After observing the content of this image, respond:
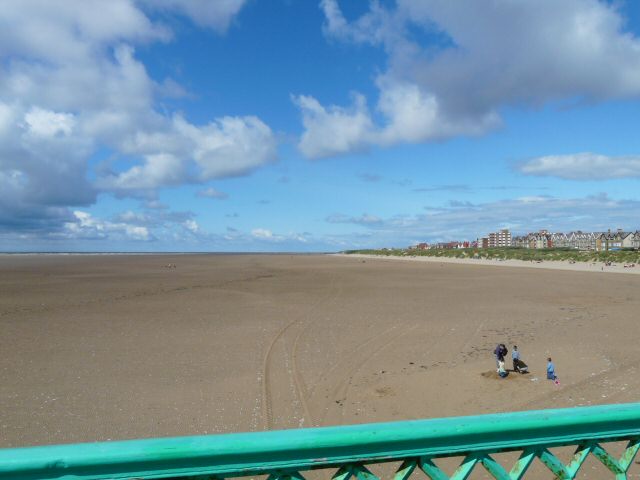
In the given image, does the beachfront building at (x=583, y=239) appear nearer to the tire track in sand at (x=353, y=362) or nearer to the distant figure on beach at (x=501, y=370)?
the tire track in sand at (x=353, y=362)

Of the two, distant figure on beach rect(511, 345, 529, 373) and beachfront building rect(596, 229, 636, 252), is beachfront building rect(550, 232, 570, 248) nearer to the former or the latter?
beachfront building rect(596, 229, 636, 252)

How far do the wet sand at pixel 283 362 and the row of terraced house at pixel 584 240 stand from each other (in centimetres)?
11872

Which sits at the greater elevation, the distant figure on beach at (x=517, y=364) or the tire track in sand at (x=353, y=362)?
the distant figure on beach at (x=517, y=364)

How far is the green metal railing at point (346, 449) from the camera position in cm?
168

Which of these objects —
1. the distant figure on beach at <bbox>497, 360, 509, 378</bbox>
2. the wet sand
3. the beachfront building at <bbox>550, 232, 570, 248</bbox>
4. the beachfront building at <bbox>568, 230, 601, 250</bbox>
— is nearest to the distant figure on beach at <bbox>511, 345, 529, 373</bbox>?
the wet sand

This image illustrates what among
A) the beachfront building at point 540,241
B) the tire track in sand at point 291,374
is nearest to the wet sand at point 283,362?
the tire track in sand at point 291,374

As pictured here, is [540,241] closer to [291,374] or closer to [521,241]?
[521,241]

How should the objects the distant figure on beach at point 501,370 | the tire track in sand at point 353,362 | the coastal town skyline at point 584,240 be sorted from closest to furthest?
the tire track in sand at point 353,362, the distant figure on beach at point 501,370, the coastal town skyline at point 584,240

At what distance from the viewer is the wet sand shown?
888 cm

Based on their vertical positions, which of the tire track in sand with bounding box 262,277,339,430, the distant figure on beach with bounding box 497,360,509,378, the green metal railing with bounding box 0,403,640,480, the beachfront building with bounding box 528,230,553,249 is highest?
the beachfront building with bounding box 528,230,553,249

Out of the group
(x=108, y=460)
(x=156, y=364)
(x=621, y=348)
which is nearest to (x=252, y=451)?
(x=108, y=460)

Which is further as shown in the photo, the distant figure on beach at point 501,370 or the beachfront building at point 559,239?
the beachfront building at point 559,239

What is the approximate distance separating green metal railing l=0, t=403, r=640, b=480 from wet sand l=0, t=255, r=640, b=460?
6.78 metres

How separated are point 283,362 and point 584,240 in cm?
16975
